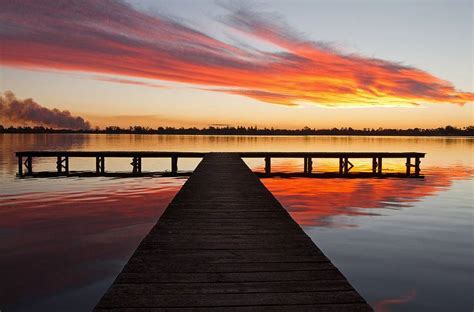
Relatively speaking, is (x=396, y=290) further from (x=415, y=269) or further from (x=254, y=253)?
(x=254, y=253)

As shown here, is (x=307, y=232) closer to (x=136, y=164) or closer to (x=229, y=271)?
(x=229, y=271)

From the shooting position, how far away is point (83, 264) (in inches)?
334

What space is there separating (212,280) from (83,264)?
17.6 ft

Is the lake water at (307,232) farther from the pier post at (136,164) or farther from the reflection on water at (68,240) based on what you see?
the pier post at (136,164)

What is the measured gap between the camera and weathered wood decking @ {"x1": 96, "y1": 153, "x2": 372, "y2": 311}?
3610 millimetres

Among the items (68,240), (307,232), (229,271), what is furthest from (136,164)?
(229,271)

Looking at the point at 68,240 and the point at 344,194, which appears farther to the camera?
the point at 344,194

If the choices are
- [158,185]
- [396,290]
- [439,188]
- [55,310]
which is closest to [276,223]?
[396,290]

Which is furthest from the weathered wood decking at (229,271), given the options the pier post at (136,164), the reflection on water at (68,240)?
the pier post at (136,164)

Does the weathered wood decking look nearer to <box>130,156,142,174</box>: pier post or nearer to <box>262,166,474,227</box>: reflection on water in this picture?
<box>262,166,474,227</box>: reflection on water

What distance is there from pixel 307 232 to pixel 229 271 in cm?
763

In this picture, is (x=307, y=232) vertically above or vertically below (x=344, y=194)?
below

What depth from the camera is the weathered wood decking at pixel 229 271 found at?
3.61 meters

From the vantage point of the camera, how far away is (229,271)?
14.5ft
